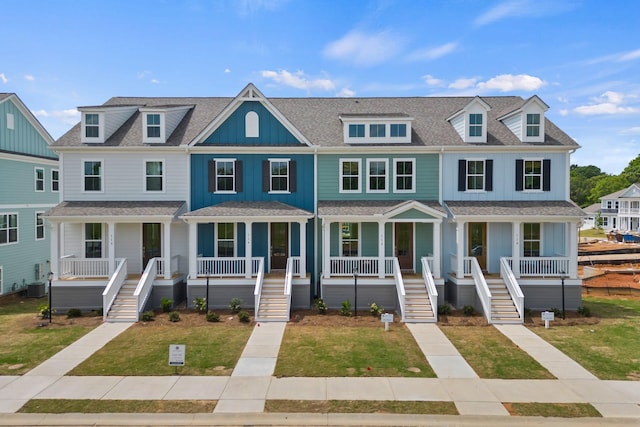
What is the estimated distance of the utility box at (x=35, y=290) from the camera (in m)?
21.8

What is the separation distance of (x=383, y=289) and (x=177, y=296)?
8769mm

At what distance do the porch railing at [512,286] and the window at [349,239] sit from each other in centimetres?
620

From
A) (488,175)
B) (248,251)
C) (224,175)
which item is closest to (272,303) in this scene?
(248,251)

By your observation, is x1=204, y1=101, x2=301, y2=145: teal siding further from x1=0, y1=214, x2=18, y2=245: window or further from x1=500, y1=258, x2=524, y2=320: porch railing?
x1=0, y1=214, x2=18, y2=245: window

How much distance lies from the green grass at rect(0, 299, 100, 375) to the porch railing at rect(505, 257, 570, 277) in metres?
16.9

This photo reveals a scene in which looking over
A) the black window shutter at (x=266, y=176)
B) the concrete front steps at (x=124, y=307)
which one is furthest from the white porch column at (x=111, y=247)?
the black window shutter at (x=266, y=176)

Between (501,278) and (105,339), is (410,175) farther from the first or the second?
(105,339)

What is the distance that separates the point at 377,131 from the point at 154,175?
10.4m

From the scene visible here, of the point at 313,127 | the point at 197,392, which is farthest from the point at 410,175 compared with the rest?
the point at 197,392

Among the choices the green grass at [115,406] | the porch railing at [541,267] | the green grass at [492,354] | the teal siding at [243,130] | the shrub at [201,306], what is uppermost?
the teal siding at [243,130]

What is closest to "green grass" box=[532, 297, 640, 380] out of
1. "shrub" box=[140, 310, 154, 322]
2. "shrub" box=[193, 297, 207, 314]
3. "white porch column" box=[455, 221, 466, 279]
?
"white porch column" box=[455, 221, 466, 279]

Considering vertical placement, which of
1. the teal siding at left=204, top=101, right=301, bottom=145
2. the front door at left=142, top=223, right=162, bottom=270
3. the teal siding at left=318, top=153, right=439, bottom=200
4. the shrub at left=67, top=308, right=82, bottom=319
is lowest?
the shrub at left=67, top=308, right=82, bottom=319

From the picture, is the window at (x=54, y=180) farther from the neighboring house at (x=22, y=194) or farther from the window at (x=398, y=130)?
the window at (x=398, y=130)

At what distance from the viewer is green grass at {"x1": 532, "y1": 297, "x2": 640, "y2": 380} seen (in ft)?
37.1
